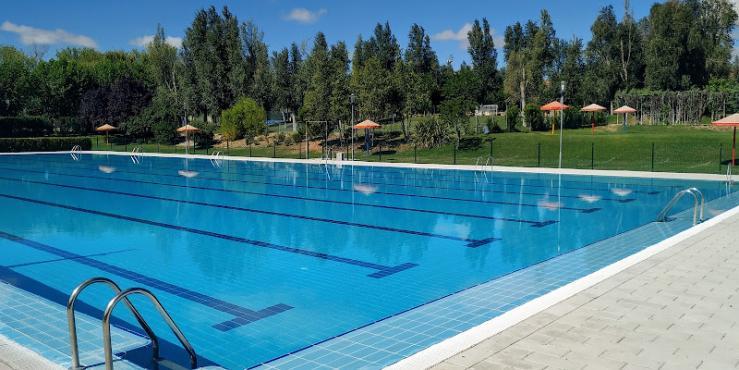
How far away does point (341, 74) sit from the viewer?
3678 centimetres

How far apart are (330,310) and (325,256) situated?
10.2ft

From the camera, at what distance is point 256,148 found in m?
41.8

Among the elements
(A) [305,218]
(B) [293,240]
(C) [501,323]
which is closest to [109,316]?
(C) [501,323]

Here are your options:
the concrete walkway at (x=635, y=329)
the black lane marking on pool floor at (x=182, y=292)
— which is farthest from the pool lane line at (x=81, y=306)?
the concrete walkway at (x=635, y=329)

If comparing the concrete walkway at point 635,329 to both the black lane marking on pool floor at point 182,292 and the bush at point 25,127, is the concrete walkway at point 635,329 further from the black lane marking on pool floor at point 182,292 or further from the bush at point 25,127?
the bush at point 25,127

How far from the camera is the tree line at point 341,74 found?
40906 millimetres

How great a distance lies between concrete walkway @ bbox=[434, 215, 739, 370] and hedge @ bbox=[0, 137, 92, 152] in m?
46.7

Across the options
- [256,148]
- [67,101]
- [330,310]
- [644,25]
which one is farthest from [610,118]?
[67,101]

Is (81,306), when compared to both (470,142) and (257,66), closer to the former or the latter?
(470,142)

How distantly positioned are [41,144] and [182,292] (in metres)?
43.3

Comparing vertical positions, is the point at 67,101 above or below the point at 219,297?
above

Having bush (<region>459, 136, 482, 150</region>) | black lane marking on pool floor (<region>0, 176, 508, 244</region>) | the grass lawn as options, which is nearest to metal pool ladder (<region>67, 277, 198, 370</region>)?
black lane marking on pool floor (<region>0, 176, 508, 244</region>)

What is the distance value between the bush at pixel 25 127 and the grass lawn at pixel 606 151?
99.1 ft

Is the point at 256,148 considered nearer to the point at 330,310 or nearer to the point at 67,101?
the point at 67,101
